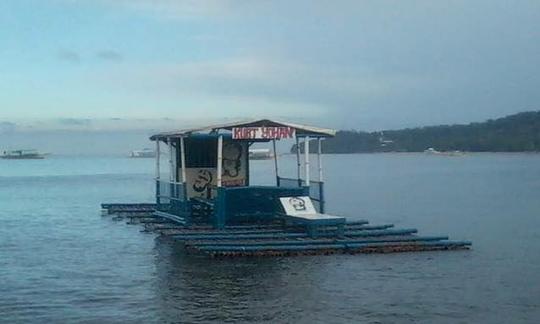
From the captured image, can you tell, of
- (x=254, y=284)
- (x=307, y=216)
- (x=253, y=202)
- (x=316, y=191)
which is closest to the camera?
(x=254, y=284)

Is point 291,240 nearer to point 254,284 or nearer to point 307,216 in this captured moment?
point 307,216

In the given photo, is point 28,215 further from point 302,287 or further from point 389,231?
point 302,287

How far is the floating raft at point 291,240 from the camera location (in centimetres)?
2166

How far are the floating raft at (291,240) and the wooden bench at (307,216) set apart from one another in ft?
0.76

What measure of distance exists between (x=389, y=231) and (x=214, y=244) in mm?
5818

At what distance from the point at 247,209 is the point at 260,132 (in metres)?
2.33

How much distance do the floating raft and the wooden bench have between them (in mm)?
233

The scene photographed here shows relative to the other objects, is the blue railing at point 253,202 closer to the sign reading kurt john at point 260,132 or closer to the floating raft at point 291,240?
the floating raft at point 291,240

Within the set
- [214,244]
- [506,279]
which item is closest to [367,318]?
[506,279]

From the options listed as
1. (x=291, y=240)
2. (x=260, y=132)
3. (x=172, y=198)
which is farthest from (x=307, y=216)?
(x=172, y=198)

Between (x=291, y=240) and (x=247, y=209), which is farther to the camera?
(x=247, y=209)

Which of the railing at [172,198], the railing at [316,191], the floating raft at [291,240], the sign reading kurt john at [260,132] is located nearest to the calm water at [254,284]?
the floating raft at [291,240]

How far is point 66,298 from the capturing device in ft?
56.6

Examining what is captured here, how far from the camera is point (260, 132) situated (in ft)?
80.2
